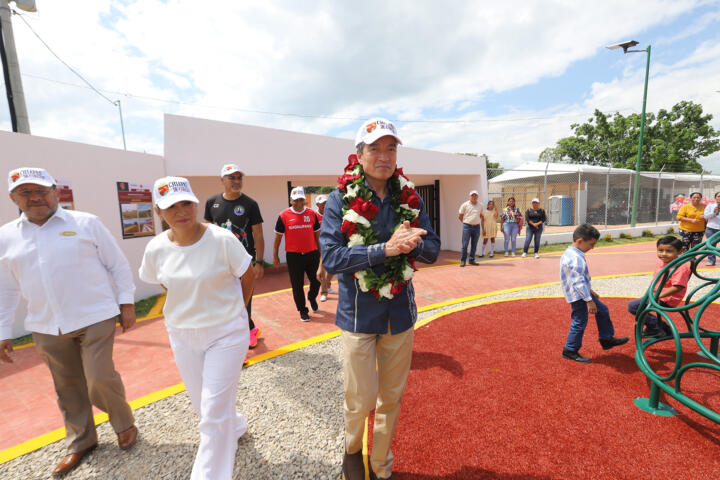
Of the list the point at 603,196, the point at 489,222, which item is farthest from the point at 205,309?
the point at 603,196

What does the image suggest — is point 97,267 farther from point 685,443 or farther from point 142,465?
point 685,443

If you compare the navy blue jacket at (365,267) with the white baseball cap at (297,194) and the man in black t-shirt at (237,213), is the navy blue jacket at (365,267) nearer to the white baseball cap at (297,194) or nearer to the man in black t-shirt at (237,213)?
the man in black t-shirt at (237,213)

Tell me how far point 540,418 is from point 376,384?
1579 millimetres

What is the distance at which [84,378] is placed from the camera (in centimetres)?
246

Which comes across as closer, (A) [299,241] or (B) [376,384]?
(B) [376,384]

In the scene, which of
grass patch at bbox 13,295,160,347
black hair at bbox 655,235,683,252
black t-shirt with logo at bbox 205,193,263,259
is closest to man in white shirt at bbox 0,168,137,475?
black t-shirt with logo at bbox 205,193,263,259

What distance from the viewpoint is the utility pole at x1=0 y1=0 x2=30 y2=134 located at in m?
6.24

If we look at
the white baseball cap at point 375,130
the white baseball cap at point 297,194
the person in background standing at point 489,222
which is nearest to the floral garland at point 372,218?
the white baseball cap at point 375,130

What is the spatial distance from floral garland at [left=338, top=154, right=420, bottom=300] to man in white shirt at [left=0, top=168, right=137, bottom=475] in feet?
6.14

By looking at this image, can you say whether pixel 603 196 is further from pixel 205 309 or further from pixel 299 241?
pixel 205 309

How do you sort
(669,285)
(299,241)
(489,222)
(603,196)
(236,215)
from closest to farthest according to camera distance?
(669,285), (236,215), (299,241), (489,222), (603,196)

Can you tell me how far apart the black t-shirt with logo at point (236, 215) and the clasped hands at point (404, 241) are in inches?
99.6

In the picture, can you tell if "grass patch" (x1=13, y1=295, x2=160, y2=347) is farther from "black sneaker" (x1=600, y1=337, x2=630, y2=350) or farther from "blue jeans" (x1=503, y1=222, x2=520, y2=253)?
"blue jeans" (x1=503, y1=222, x2=520, y2=253)

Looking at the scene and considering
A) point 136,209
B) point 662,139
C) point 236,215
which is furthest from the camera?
point 662,139
